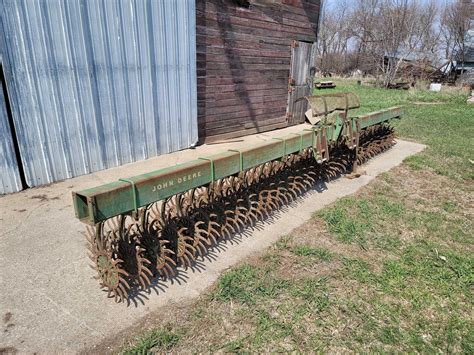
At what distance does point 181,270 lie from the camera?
289cm

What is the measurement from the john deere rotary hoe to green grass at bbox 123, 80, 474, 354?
46 cm

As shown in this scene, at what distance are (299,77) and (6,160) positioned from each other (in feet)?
23.9

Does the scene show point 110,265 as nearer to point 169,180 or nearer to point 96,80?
point 169,180

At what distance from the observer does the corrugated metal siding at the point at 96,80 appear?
422cm

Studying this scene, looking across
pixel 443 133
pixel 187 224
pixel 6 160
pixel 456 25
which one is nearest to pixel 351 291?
pixel 187 224

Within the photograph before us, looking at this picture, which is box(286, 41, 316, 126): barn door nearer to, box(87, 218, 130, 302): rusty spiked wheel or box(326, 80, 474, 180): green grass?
box(326, 80, 474, 180): green grass

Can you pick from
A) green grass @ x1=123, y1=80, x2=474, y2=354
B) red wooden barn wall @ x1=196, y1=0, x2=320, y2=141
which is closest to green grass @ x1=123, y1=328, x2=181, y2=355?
green grass @ x1=123, y1=80, x2=474, y2=354

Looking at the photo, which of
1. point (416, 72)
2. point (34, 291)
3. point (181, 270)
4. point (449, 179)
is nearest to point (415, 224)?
point (449, 179)

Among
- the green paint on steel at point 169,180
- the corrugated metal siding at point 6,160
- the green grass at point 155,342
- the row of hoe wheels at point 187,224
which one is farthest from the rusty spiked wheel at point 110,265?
the corrugated metal siding at point 6,160

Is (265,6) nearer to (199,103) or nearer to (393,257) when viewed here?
(199,103)

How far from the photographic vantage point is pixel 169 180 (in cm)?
257

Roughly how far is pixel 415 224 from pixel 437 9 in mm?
52219

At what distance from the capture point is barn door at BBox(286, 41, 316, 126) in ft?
29.5

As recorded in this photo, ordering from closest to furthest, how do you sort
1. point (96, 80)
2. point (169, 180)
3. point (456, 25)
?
point (169, 180) < point (96, 80) < point (456, 25)
